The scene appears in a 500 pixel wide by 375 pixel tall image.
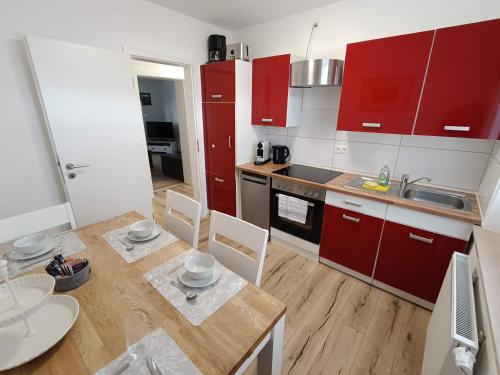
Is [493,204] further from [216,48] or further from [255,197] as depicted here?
[216,48]

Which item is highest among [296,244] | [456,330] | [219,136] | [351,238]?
[219,136]

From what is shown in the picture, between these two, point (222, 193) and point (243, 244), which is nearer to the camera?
point (243, 244)

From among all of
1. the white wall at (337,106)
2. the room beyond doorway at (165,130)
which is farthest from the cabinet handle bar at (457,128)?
the room beyond doorway at (165,130)

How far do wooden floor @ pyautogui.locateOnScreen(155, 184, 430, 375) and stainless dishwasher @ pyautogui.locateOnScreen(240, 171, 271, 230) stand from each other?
56 centimetres

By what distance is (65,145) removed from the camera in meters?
1.81

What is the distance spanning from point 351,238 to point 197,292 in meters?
1.45

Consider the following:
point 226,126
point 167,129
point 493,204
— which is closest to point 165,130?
point 167,129

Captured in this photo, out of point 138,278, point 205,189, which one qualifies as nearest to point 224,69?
point 205,189

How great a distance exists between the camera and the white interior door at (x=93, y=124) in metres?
1.69

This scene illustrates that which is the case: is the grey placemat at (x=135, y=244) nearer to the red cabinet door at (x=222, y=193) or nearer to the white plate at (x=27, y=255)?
the white plate at (x=27, y=255)

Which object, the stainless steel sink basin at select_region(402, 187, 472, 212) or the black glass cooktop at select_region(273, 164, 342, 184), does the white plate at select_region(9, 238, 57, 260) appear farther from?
the stainless steel sink basin at select_region(402, 187, 472, 212)

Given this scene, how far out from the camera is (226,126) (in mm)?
2545

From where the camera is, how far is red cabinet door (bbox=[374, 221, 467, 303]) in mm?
1518

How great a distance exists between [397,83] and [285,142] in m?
1.26
